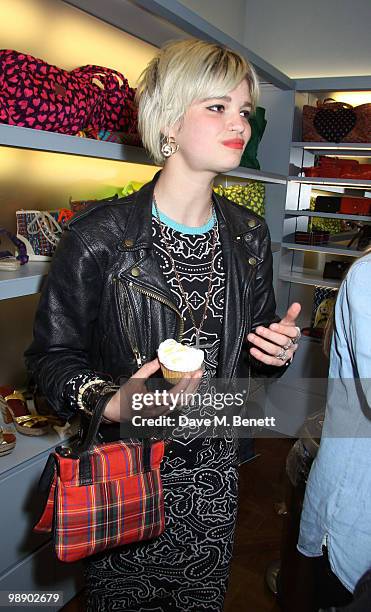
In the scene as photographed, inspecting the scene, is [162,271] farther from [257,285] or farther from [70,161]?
[70,161]

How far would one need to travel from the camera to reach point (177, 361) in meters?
1.12

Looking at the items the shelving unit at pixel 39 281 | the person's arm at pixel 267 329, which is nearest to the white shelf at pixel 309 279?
the shelving unit at pixel 39 281

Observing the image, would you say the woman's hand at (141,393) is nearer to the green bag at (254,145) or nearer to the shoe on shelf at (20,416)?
the shoe on shelf at (20,416)

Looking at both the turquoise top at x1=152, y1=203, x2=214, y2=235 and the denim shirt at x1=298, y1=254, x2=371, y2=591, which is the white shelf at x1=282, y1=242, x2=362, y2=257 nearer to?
the turquoise top at x1=152, y1=203, x2=214, y2=235

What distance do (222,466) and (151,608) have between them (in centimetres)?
45

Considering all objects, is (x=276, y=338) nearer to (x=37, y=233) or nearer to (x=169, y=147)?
(x=169, y=147)

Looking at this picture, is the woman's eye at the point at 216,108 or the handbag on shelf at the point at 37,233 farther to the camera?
the handbag on shelf at the point at 37,233

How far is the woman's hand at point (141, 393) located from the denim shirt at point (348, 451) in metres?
0.35

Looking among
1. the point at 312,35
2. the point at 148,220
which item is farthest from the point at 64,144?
the point at 312,35

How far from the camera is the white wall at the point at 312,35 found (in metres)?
3.78

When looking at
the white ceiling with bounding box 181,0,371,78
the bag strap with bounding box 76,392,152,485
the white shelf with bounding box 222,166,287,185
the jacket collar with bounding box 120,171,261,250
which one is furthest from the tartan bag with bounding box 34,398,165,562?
the white ceiling with bounding box 181,0,371,78

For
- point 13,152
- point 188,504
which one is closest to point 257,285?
point 188,504

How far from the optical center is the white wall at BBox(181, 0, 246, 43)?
355 centimetres

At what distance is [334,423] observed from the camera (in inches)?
48.8
